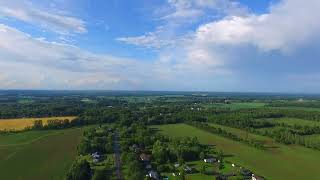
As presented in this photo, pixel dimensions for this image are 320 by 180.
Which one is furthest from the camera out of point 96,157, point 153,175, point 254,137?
point 254,137

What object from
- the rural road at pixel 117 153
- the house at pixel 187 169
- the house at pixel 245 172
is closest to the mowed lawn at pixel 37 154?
the rural road at pixel 117 153

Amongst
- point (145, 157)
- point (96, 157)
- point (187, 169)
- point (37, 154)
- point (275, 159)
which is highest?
point (145, 157)

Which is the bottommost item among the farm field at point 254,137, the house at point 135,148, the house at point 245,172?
the house at point 245,172

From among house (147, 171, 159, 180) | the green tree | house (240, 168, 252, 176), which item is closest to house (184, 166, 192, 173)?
house (147, 171, 159, 180)

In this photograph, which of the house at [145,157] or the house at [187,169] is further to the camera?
the house at [145,157]

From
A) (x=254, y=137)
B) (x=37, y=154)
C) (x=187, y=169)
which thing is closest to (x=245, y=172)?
(x=187, y=169)

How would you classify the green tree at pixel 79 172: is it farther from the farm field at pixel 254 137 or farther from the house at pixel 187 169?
the farm field at pixel 254 137

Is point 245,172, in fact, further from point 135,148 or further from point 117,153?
point 117,153
